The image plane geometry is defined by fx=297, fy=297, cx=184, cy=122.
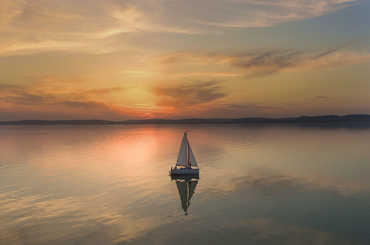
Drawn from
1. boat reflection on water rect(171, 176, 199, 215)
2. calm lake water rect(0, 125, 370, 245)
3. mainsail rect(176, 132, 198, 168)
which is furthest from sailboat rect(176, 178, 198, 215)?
mainsail rect(176, 132, 198, 168)

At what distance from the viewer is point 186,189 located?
51.7 meters

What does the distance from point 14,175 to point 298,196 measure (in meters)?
57.8

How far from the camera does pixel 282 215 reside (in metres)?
37.2

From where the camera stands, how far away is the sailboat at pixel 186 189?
42.5 metres

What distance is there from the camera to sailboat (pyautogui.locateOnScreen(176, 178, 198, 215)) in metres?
42.5

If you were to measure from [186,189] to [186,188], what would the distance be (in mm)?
750

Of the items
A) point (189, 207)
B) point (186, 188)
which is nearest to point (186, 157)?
point (186, 188)

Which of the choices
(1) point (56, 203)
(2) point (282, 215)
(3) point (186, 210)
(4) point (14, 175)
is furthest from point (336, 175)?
(4) point (14, 175)

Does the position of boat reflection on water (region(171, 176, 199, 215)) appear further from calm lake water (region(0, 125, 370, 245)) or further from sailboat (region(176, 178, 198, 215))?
calm lake water (region(0, 125, 370, 245))

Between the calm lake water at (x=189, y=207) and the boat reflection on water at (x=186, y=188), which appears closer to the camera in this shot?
the calm lake water at (x=189, y=207)

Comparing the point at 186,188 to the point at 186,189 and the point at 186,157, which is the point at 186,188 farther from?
the point at 186,157

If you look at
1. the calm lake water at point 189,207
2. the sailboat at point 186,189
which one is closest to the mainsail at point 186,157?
the calm lake water at point 189,207

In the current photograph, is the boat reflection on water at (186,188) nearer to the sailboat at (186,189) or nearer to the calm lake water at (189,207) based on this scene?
the sailboat at (186,189)

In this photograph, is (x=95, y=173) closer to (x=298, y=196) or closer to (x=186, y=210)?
(x=186, y=210)
